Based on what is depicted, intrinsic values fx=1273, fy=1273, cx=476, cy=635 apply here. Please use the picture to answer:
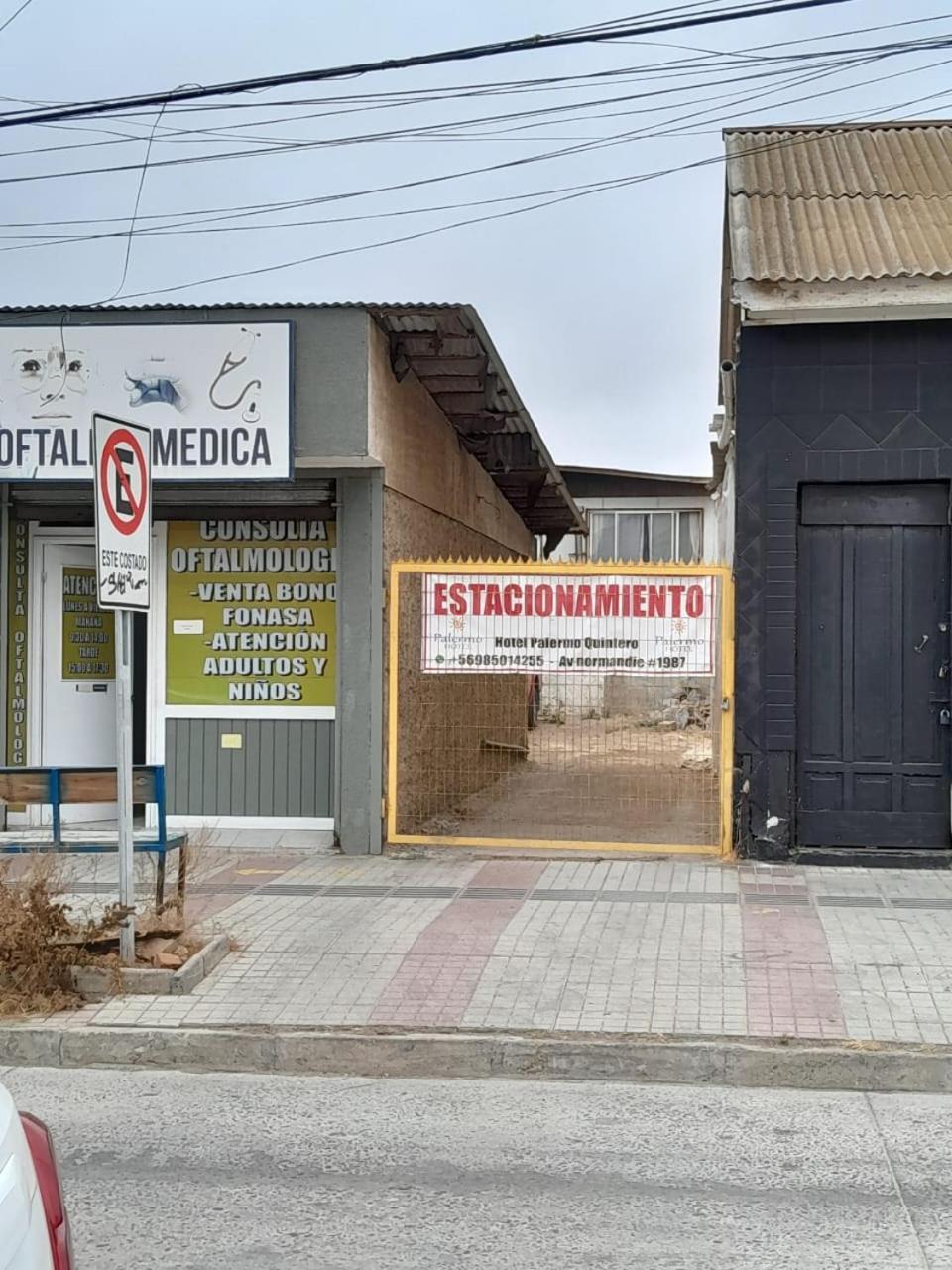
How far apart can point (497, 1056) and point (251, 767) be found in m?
5.38

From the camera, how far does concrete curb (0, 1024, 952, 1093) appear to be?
5730mm

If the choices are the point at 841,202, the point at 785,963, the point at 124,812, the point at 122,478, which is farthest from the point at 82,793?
the point at 841,202

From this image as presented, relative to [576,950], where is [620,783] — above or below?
above

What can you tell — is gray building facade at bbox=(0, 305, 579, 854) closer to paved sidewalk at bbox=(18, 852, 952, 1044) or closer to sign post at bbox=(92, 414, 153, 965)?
paved sidewalk at bbox=(18, 852, 952, 1044)

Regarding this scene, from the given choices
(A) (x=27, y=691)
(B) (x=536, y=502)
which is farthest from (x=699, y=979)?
(B) (x=536, y=502)

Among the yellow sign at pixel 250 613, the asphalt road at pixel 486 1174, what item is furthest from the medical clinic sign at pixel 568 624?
the asphalt road at pixel 486 1174

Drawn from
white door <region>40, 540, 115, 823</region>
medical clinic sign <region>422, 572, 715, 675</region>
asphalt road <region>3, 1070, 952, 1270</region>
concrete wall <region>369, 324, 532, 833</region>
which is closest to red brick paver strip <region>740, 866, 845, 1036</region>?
asphalt road <region>3, 1070, 952, 1270</region>

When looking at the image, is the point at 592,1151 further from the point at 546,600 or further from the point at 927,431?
the point at 927,431

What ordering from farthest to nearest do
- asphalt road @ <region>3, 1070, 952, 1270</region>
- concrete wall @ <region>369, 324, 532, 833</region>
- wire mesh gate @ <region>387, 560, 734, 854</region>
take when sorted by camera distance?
concrete wall @ <region>369, 324, 532, 833</region> → wire mesh gate @ <region>387, 560, 734, 854</region> → asphalt road @ <region>3, 1070, 952, 1270</region>

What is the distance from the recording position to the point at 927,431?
9617 millimetres

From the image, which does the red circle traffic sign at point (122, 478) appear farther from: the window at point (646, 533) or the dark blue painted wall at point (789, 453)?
the window at point (646, 533)

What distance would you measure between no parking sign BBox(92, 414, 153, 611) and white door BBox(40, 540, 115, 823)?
4577mm

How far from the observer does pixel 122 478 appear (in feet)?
22.1

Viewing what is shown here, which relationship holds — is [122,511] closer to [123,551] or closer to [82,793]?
[123,551]
